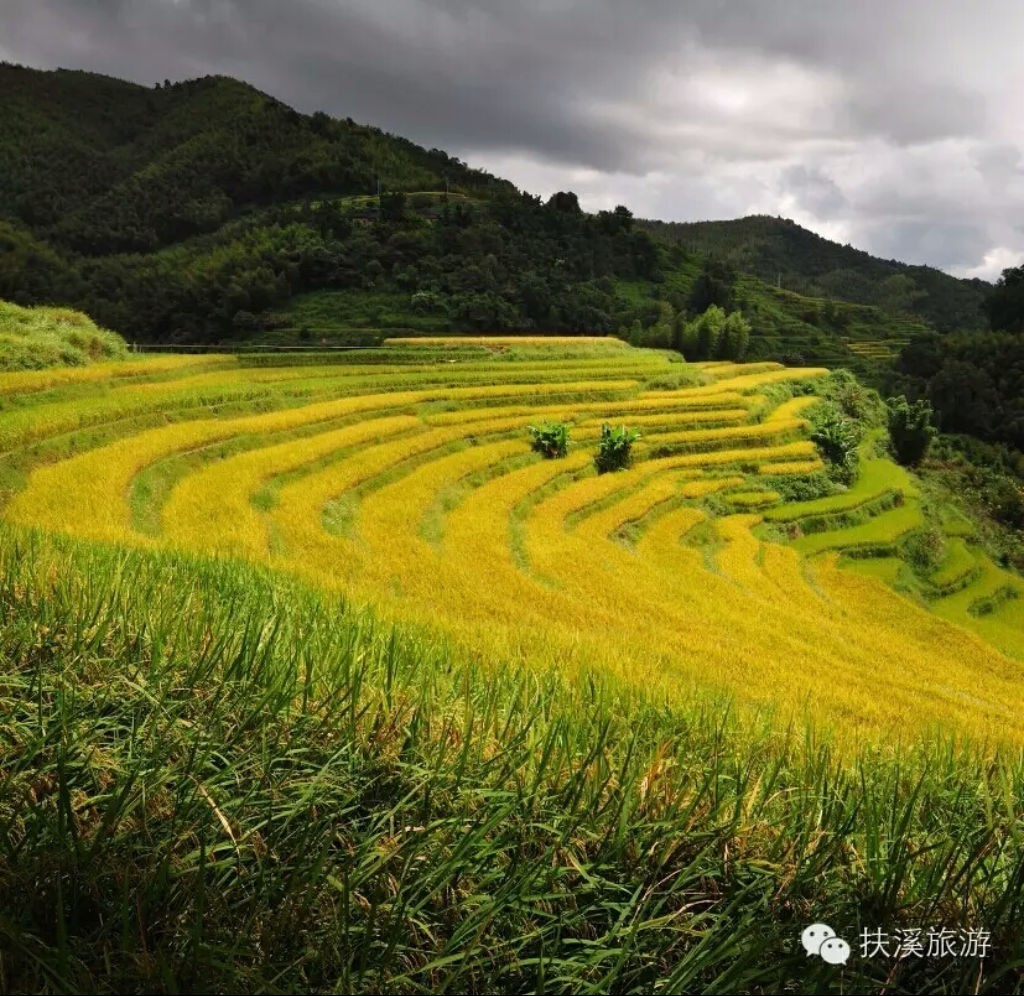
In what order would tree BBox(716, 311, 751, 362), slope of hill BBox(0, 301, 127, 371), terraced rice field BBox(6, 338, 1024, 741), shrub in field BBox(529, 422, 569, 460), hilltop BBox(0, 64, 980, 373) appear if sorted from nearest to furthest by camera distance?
1. terraced rice field BBox(6, 338, 1024, 741)
2. slope of hill BBox(0, 301, 127, 371)
3. shrub in field BBox(529, 422, 569, 460)
4. tree BBox(716, 311, 751, 362)
5. hilltop BBox(0, 64, 980, 373)

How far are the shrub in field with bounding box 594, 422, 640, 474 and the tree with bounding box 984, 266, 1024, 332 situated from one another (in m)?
64.0

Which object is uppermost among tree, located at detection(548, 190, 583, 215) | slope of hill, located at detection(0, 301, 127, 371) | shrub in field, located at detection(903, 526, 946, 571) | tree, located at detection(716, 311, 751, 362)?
tree, located at detection(548, 190, 583, 215)

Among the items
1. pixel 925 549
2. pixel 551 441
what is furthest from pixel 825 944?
pixel 925 549

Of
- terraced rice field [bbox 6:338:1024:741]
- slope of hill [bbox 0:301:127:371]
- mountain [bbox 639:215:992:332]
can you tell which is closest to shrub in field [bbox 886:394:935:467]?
terraced rice field [bbox 6:338:1024:741]

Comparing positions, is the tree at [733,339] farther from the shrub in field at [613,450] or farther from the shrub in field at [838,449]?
the shrub in field at [613,450]

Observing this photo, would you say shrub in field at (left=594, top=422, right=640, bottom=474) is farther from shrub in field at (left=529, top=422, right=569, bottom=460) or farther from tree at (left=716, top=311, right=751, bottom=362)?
tree at (left=716, top=311, right=751, bottom=362)

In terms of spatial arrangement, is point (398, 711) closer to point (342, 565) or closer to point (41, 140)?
point (342, 565)

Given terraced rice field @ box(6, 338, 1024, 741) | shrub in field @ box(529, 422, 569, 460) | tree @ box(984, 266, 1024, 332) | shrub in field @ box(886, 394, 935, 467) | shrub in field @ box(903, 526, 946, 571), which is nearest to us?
terraced rice field @ box(6, 338, 1024, 741)

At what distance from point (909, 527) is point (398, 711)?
2448 centimetres

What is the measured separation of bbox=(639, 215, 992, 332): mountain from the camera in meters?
124

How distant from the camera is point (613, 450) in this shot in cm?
2209

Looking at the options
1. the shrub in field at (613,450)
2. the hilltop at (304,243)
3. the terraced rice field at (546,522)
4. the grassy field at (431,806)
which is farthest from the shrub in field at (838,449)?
the hilltop at (304,243)

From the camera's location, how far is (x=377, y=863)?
5.08ft

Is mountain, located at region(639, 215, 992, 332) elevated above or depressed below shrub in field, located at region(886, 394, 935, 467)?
above
